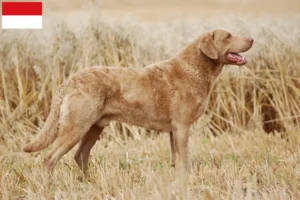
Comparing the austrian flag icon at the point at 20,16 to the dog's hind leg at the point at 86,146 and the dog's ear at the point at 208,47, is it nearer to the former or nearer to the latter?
the dog's hind leg at the point at 86,146

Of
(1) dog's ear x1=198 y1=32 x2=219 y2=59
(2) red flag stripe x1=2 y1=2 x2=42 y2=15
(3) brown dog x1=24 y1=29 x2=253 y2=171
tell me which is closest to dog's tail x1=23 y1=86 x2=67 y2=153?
(3) brown dog x1=24 y1=29 x2=253 y2=171

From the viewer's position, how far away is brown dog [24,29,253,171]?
176 inches

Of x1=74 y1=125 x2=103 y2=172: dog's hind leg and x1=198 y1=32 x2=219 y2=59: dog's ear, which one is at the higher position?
x1=198 y1=32 x2=219 y2=59: dog's ear

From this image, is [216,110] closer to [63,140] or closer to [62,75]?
[62,75]

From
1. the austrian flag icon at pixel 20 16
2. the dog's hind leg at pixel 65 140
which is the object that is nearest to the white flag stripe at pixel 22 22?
the austrian flag icon at pixel 20 16

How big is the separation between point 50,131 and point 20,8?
1680 mm

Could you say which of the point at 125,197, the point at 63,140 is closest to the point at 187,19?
the point at 63,140

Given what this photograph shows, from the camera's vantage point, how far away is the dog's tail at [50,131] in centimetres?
447

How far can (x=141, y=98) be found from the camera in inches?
185

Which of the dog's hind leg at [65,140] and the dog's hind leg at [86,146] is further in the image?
the dog's hind leg at [86,146]

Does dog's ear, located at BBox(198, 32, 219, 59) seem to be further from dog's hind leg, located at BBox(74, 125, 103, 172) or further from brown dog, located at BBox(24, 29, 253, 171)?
dog's hind leg, located at BBox(74, 125, 103, 172)

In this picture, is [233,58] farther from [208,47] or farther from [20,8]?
[20,8]

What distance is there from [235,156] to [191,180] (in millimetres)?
1522

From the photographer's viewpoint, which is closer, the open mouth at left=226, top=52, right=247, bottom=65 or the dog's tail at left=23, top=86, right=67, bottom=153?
the dog's tail at left=23, top=86, right=67, bottom=153
